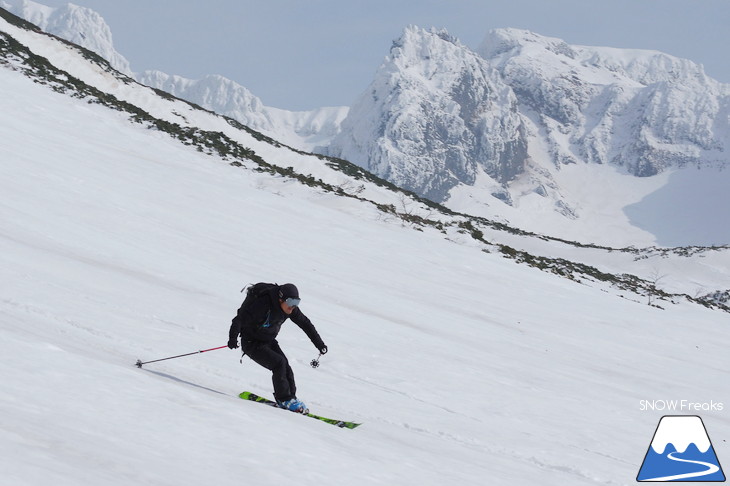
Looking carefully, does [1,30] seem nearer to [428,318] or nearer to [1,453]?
[428,318]

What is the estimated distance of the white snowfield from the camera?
5625mm

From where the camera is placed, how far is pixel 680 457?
8.91 meters

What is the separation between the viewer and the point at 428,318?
1719 cm

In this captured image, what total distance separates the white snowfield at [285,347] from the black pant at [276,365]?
52 cm

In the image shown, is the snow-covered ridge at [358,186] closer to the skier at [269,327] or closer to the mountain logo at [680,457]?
the mountain logo at [680,457]

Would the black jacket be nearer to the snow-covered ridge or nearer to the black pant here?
the black pant

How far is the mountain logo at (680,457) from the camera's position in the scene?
810 centimetres

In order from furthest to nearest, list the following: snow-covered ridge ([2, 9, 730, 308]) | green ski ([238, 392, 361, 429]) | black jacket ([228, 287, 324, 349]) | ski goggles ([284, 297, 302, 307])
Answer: snow-covered ridge ([2, 9, 730, 308]) → black jacket ([228, 287, 324, 349]) → ski goggles ([284, 297, 302, 307]) → green ski ([238, 392, 361, 429])

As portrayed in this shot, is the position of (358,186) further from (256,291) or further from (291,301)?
(291,301)

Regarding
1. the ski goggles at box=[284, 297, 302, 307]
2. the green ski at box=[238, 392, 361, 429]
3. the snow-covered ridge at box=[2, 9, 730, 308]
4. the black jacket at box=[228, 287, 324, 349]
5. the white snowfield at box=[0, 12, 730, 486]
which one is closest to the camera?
the white snowfield at box=[0, 12, 730, 486]

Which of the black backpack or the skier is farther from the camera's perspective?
the black backpack

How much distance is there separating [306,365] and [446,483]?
4.98 m

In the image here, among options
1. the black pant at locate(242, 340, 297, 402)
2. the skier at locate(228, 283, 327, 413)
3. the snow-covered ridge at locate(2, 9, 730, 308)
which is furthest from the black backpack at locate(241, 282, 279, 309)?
the snow-covered ridge at locate(2, 9, 730, 308)

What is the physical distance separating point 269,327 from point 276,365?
449mm
